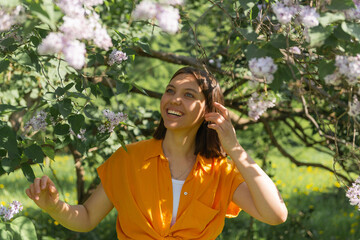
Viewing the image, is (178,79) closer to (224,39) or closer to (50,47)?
(50,47)

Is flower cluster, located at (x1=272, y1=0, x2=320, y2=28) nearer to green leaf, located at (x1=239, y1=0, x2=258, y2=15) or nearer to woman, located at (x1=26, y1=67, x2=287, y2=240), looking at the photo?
green leaf, located at (x1=239, y1=0, x2=258, y2=15)

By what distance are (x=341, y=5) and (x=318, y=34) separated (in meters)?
0.08

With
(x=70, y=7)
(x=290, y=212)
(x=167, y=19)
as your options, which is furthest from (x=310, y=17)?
(x=290, y=212)

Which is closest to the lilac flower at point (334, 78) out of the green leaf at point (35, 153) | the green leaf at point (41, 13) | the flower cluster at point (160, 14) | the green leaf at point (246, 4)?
the green leaf at point (246, 4)

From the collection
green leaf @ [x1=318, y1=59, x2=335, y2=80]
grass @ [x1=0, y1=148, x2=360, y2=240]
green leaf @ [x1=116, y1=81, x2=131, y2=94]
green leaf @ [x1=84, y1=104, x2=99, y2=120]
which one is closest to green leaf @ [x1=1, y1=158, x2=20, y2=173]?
green leaf @ [x1=84, y1=104, x2=99, y2=120]

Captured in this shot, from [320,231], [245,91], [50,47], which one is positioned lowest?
[320,231]

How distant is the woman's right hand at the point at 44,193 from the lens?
168cm

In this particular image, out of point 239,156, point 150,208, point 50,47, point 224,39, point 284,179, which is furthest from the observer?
point 284,179

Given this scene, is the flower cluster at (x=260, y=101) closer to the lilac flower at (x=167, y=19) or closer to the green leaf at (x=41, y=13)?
the lilac flower at (x=167, y=19)

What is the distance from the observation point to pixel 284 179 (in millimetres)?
5324

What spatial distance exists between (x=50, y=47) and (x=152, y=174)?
95cm

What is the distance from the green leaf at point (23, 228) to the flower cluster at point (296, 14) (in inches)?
45.8

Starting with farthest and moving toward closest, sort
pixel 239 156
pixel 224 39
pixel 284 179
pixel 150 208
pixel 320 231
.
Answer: pixel 284 179, pixel 320 231, pixel 224 39, pixel 150 208, pixel 239 156

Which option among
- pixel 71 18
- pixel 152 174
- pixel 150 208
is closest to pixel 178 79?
pixel 152 174
